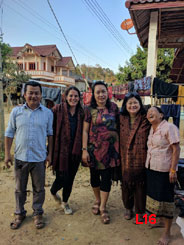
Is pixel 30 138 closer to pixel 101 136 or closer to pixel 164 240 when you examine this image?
pixel 101 136

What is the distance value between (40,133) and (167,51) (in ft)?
44.2

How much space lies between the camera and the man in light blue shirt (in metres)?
2.20

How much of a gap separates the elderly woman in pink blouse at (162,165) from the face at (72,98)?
933 mm

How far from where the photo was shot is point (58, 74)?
26.7 m

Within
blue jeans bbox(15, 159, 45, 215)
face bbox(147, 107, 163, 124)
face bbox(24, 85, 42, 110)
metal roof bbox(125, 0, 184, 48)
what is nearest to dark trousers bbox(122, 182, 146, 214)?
face bbox(147, 107, 163, 124)

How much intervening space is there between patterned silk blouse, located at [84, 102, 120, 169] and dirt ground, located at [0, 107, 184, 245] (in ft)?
2.49

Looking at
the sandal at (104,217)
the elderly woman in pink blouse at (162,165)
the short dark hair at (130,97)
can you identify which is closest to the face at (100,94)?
the short dark hair at (130,97)

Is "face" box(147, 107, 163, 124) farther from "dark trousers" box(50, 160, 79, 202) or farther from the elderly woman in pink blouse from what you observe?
"dark trousers" box(50, 160, 79, 202)

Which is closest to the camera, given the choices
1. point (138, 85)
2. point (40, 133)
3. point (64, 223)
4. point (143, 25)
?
point (40, 133)

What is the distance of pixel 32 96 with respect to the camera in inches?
86.8

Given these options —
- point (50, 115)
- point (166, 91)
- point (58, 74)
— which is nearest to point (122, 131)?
point (50, 115)

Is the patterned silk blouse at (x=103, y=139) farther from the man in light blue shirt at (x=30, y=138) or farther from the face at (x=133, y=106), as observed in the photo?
the man in light blue shirt at (x=30, y=138)

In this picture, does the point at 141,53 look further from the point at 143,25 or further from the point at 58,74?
the point at 58,74

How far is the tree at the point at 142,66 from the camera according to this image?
13.1 m
